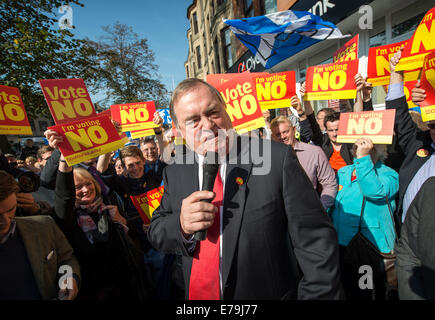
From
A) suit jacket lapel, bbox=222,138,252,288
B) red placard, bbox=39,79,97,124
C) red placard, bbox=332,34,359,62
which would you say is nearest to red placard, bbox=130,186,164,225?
red placard, bbox=39,79,97,124

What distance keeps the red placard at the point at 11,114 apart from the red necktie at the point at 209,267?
2.55 m

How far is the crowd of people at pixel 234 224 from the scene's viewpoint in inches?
44.8

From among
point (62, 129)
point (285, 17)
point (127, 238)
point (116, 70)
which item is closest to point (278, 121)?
point (127, 238)

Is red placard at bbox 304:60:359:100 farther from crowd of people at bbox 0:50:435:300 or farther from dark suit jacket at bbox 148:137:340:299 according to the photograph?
dark suit jacket at bbox 148:137:340:299

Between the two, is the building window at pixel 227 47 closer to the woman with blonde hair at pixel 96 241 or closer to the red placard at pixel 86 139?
the red placard at pixel 86 139

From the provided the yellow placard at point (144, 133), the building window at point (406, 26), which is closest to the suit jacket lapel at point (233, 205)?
the yellow placard at point (144, 133)

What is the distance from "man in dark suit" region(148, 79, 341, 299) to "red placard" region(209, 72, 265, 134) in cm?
151

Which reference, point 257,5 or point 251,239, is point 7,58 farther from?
point 257,5

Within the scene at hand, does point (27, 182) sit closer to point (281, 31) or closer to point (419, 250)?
point (419, 250)

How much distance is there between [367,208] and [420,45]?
1.70 m

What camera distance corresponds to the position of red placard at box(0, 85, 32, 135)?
256 centimetres

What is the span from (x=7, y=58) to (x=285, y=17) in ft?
24.6

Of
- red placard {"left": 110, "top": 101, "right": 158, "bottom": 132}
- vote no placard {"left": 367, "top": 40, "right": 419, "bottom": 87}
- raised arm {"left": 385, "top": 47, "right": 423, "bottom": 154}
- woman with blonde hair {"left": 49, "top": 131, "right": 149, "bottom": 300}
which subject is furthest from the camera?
red placard {"left": 110, "top": 101, "right": 158, "bottom": 132}

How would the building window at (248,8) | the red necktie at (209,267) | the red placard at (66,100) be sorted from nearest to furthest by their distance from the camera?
1. the red necktie at (209,267)
2. the red placard at (66,100)
3. the building window at (248,8)
